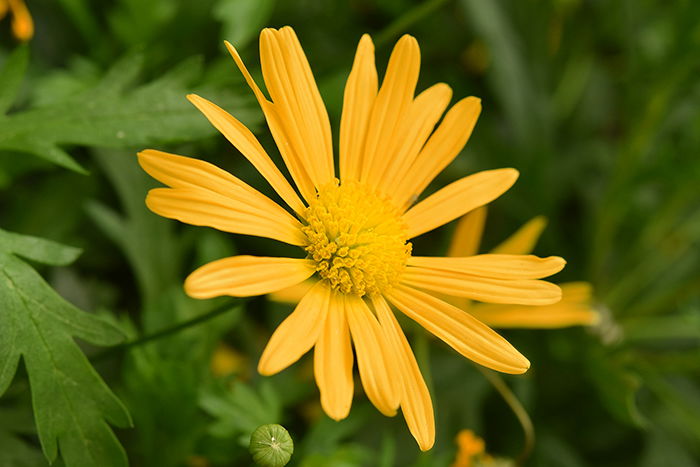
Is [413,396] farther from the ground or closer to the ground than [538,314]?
farther from the ground

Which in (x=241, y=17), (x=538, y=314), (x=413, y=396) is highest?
(x=241, y=17)

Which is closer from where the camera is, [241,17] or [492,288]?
[492,288]

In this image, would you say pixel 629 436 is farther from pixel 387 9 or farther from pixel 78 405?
pixel 78 405

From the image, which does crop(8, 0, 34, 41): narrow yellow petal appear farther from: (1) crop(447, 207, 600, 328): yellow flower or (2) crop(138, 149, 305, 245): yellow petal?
(1) crop(447, 207, 600, 328): yellow flower

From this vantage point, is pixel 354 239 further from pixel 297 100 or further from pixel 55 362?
pixel 55 362

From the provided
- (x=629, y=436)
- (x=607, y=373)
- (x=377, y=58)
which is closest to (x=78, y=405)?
(x=377, y=58)

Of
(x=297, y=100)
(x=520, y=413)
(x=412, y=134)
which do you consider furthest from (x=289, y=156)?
(x=520, y=413)
